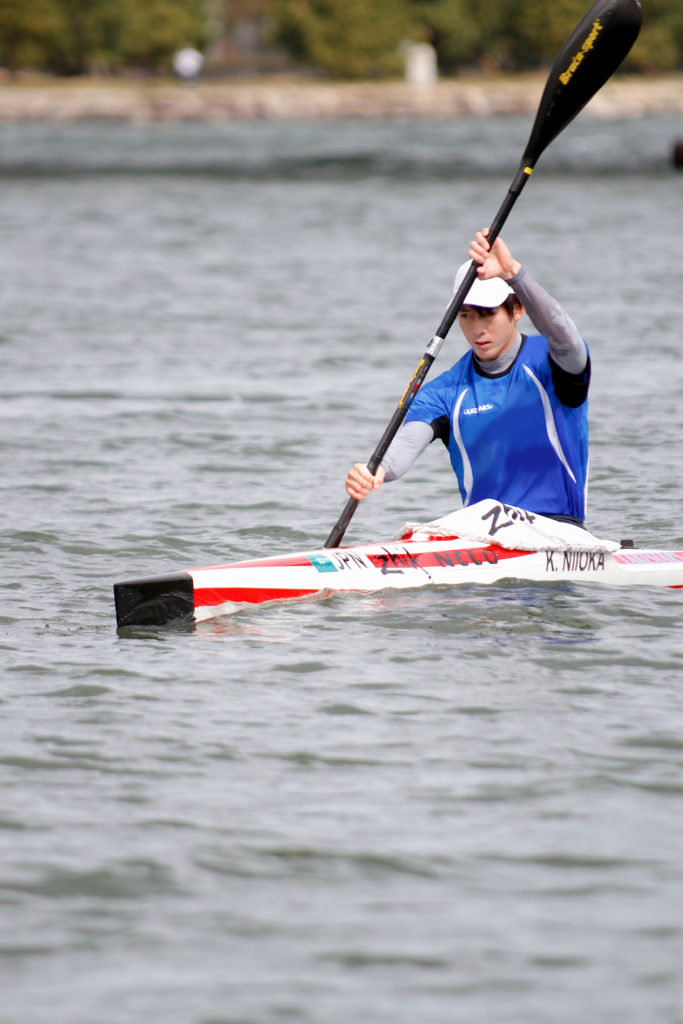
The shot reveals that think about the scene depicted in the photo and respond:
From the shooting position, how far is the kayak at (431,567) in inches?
279

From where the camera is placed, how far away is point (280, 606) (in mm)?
7254

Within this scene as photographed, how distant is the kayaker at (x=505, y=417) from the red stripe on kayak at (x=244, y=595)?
0.54m

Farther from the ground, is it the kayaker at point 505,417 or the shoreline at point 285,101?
the shoreline at point 285,101

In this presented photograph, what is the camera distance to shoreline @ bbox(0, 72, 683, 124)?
71.4 meters

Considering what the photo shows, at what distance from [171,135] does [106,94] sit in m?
13.8

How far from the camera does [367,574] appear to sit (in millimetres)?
7336

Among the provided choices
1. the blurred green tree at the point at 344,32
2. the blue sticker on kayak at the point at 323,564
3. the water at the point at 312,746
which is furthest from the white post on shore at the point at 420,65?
the blue sticker on kayak at the point at 323,564

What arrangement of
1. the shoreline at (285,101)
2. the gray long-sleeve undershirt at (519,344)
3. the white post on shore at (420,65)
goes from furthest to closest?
the white post on shore at (420,65), the shoreline at (285,101), the gray long-sleeve undershirt at (519,344)

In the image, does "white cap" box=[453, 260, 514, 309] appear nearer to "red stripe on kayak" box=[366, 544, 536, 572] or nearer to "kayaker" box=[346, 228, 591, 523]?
"kayaker" box=[346, 228, 591, 523]

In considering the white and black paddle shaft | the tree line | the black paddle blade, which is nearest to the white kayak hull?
the white and black paddle shaft

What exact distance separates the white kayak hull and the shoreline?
6658 centimetres

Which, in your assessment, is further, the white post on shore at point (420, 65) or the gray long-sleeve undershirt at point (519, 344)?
the white post on shore at point (420, 65)

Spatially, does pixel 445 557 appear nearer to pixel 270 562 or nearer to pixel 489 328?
pixel 270 562

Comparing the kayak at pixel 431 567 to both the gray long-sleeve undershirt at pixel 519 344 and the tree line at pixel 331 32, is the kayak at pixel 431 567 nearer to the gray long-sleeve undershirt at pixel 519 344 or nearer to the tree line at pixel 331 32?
the gray long-sleeve undershirt at pixel 519 344
